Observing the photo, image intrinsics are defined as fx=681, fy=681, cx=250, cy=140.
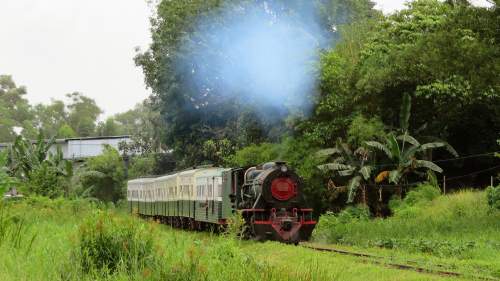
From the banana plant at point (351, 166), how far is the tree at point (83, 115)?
83582 mm

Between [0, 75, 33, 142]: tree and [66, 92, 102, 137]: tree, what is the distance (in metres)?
6.76

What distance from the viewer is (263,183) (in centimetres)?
1942

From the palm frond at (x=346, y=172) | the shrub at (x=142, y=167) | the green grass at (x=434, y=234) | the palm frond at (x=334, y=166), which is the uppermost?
the shrub at (x=142, y=167)

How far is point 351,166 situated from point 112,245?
19836 millimetres

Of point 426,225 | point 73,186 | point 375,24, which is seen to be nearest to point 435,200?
point 426,225

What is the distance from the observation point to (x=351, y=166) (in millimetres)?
28641

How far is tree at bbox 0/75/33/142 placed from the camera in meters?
101

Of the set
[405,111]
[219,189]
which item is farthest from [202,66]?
[219,189]

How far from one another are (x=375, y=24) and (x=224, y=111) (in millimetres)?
11511

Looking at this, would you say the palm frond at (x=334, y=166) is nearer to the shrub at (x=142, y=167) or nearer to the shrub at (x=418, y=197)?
the shrub at (x=418, y=197)

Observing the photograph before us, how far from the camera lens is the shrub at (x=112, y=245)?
30.5ft

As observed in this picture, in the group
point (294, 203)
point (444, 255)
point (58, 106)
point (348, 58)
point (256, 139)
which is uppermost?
point (58, 106)

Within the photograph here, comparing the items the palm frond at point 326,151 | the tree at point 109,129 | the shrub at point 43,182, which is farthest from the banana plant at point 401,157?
the tree at point 109,129

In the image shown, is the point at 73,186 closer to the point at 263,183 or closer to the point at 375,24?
the point at 375,24
